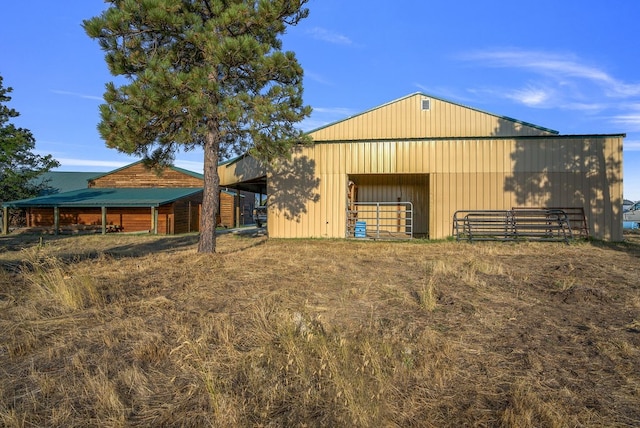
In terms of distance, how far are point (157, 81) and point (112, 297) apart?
5656 millimetres

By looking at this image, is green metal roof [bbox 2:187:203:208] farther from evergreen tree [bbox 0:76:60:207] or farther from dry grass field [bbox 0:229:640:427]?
dry grass field [bbox 0:229:640:427]

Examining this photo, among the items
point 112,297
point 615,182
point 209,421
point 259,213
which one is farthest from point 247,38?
point 259,213

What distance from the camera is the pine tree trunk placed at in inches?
432

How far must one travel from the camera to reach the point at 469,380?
3.08 meters

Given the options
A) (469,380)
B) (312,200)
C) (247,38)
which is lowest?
(469,380)

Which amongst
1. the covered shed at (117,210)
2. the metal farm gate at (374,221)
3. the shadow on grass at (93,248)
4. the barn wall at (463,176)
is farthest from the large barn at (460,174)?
the covered shed at (117,210)

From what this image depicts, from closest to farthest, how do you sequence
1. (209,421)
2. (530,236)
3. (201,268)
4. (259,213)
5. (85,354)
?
(209,421) < (85,354) < (201,268) < (530,236) < (259,213)

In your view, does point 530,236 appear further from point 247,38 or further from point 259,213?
point 259,213

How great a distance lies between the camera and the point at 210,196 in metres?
11.0

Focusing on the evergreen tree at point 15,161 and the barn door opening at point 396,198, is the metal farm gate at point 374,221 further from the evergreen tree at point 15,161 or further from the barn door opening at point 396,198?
the evergreen tree at point 15,161

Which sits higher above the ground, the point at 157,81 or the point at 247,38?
the point at 247,38

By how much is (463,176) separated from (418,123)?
5.30m

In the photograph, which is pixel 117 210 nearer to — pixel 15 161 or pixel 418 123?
pixel 15 161

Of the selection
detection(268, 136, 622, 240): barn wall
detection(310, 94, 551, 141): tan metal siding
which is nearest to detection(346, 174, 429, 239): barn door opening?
detection(310, 94, 551, 141): tan metal siding
